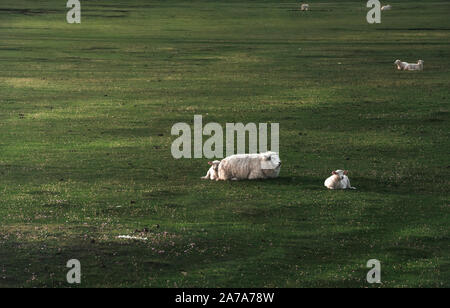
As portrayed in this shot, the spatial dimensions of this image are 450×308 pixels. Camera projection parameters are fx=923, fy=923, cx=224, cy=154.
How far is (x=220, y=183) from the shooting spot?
21.4 meters

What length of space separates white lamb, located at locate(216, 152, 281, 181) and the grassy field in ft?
1.05

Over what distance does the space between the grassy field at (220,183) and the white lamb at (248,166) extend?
0.32m

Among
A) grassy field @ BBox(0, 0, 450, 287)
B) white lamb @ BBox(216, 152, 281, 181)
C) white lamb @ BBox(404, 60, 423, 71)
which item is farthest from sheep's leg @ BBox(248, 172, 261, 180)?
white lamb @ BBox(404, 60, 423, 71)

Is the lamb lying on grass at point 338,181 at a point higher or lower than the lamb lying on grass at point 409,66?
lower

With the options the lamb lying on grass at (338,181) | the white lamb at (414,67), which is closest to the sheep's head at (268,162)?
the lamb lying on grass at (338,181)

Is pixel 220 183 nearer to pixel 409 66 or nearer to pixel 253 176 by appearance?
pixel 253 176

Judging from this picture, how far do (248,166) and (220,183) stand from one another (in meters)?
0.79

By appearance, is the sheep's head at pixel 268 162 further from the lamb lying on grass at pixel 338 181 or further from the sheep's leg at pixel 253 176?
the lamb lying on grass at pixel 338 181

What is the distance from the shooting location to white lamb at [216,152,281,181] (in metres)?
21.6

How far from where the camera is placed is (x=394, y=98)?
3597 cm

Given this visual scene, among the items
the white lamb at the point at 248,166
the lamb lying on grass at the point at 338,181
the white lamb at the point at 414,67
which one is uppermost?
the white lamb at the point at 414,67

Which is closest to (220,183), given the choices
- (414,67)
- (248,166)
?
(248,166)

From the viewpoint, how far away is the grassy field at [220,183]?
15.6 m

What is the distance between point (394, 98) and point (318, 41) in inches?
1016
